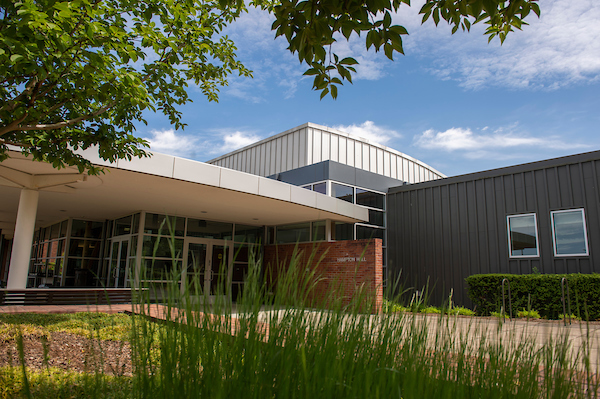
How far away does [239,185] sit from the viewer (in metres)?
9.42

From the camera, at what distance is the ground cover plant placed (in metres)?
1.64

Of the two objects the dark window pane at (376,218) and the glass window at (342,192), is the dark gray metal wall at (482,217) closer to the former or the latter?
the dark window pane at (376,218)

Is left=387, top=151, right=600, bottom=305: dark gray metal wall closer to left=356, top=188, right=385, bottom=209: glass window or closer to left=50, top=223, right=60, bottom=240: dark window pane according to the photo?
left=356, top=188, right=385, bottom=209: glass window

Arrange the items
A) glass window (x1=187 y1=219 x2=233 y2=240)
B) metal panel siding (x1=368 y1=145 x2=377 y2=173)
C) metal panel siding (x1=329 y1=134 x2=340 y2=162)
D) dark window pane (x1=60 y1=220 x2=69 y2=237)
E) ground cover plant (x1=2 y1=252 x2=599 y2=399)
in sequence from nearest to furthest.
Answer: ground cover plant (x1=2 y1=252 x2=599 y2=399), glass window (x1=187 y1=219 x2=233 y2=240), dark window pane (x1=60 y1=220 x2=69 y2=237), metal panel siding (x1=329 y1=134 x2=340 y2=162), metal panel siding (x1=368 y1=145 x2=377 y2=173)

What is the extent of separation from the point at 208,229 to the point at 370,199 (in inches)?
249

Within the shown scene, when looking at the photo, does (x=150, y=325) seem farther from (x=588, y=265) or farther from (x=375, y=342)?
(x=588, y=265)

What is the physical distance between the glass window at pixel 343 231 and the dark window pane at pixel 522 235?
516 cm

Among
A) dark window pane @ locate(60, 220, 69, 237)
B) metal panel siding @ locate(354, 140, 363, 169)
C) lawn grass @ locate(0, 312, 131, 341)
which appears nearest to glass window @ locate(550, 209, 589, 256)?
Result: metal panel siding @ locate(354, 140, 363, 169)

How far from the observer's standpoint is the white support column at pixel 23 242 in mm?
9062

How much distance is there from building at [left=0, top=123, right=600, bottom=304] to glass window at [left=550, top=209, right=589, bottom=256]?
40mm

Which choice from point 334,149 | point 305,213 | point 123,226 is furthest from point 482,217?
point 123,226

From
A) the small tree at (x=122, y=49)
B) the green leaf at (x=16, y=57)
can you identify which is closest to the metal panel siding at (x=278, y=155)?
the small tree at (x=122, y=49)

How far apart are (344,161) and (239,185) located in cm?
901

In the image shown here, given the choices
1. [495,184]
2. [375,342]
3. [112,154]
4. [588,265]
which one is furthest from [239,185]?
[588,265]
